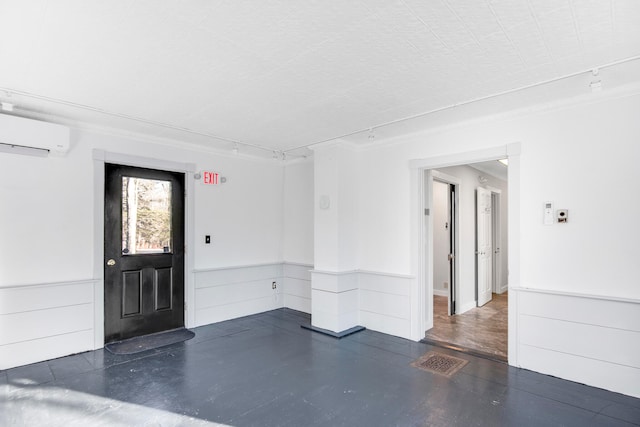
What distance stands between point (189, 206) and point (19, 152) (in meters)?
1.81

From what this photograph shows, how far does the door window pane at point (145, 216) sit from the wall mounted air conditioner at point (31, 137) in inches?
30.3

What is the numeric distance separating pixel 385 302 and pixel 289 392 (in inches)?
75.8

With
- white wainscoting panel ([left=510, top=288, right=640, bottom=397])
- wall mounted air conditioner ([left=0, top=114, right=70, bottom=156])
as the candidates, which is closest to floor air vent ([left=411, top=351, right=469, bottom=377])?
white wainscoting panel ([left=510, top=288, right=640, bottom=397])

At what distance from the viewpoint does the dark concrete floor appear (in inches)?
95.6

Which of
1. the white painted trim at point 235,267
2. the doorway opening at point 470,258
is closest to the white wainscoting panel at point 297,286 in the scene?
the white painted trim at point 235,267

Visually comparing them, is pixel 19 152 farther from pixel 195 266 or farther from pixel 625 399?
pixel 625 399

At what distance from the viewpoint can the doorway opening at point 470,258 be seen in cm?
436

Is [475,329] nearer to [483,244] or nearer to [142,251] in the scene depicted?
[483,244]

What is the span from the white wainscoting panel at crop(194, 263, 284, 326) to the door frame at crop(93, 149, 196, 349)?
0.37 ft

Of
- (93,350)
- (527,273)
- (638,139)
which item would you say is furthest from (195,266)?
(638,139)

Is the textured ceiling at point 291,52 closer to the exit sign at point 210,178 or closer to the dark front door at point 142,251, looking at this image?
the dark front door at point 142,251

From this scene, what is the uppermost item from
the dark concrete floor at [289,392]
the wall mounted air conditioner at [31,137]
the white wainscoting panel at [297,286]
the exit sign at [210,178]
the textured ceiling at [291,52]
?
the textured ceiling at [291,52]

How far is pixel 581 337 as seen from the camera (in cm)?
293

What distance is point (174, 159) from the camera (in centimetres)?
448
